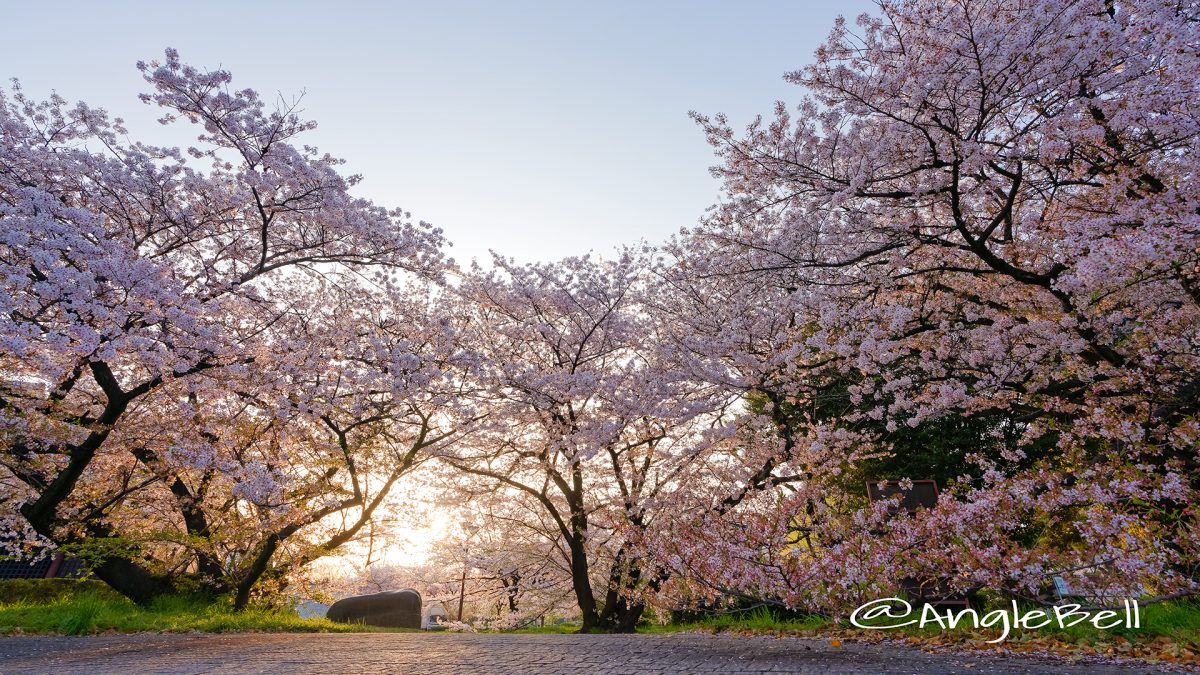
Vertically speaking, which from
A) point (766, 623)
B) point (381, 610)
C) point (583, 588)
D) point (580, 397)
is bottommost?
point (381, 610)

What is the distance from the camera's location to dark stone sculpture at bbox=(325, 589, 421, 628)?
18.8 meters

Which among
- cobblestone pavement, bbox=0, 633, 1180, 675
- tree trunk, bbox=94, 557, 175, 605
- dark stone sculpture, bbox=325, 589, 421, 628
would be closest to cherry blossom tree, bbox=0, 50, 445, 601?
tree trunk, bbox=94, 557, 175, 605

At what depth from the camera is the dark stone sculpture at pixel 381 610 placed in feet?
61.6

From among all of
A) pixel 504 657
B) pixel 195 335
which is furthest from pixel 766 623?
pixel 195 335

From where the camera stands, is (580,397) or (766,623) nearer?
(766,623)

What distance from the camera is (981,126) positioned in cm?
746

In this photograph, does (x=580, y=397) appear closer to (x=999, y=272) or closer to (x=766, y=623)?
(x=766, y=623)

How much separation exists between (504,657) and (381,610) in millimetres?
15523

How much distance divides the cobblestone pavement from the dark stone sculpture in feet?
36.9

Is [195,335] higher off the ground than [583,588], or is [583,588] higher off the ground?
[195,335]

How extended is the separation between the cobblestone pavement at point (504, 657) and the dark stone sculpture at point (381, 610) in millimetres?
11250

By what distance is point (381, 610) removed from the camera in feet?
63.2

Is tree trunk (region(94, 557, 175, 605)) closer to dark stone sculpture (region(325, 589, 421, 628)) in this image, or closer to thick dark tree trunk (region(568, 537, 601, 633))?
dark stone sculpture (region(325, 589, 421, 628))

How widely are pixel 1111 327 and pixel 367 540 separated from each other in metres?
17.8
